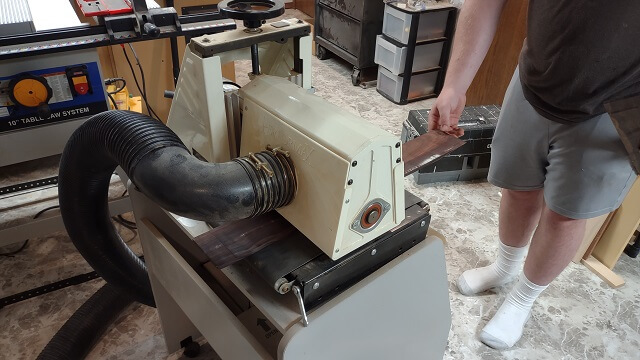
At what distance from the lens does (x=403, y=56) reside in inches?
115

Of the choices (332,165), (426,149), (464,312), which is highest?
(332,165)

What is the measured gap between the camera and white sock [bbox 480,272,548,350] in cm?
162

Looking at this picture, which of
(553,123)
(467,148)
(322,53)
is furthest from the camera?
(322,53)

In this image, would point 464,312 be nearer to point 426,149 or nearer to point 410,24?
point 426,149

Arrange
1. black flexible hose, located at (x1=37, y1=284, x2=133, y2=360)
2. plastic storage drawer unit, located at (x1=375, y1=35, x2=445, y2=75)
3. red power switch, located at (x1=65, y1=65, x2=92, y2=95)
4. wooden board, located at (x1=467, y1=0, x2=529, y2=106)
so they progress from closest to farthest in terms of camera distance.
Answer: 1. red power switch, located at (x1=65, y1=65, x2=92, y2=95)
2. black flexible hose, located at (x1=37, y1=284, x2=133, y2=360)
3. wooden board, located at (x1=467, y1=0, x2=529, y2=106)
4. plastic storage drawer unit, located at (x1=375, y1=35, x2=445, y2=75)

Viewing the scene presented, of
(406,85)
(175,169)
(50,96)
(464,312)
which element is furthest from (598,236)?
(50,96)

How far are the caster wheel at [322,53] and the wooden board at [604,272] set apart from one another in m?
2.45

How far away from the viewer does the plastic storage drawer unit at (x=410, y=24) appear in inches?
110

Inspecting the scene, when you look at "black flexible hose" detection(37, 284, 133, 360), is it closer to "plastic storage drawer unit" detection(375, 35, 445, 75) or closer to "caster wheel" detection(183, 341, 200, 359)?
"caster wheel" detection(183, 341, 200, 359)

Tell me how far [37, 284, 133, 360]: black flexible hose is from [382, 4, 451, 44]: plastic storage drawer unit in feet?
6.98

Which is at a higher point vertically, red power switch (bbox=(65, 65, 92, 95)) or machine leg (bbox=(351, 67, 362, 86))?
red power switch (bbox=(65, 65, 92, 95))

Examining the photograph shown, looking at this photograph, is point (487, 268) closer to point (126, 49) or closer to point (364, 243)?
point (364, 243)

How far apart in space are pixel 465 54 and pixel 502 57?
133 centimetres

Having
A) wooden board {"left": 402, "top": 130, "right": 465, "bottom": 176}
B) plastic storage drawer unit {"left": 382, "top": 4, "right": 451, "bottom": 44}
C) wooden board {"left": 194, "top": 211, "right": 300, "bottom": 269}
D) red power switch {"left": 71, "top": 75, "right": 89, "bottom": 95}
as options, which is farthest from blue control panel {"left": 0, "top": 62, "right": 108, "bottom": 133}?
plastic storage drawer unit {"left": 382, "top": 4, "right": 451, "bottom": 44}
